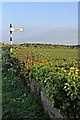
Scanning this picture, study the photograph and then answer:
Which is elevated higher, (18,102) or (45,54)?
(45,54)

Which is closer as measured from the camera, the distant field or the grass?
the grass

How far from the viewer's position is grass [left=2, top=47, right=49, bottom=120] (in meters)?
5.61

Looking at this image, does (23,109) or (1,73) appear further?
(1,73)

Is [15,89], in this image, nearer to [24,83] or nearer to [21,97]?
[24,83]

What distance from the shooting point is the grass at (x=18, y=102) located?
18.4 ft

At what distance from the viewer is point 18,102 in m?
6.48

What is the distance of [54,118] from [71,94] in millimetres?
1054

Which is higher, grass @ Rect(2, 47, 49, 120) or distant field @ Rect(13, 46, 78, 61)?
distant field @ Rect(13, 46, 78, 61)

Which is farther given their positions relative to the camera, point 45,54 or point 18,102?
point 45,54

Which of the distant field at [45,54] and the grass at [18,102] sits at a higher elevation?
the distant field at [45,54]

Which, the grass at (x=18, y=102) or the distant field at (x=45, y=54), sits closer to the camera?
the grass at (x=18, y=102)

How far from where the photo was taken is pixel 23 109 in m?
5.96

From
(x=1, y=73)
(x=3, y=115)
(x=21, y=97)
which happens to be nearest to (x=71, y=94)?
(x=3, y=115)

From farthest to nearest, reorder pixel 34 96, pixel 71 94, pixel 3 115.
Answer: pixel 34 96, pixel 3 115, pixel 71 94
